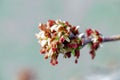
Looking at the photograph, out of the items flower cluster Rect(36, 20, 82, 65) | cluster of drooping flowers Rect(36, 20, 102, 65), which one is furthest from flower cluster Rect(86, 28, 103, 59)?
flower cluster Rect(36, 20, 82, 65)

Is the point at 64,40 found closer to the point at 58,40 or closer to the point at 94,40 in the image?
the point at 58,40

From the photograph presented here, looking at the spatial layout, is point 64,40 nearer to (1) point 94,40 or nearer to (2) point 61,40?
(2) point 61,40

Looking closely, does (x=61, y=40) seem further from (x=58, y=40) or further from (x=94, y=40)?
(x=94, y=40)

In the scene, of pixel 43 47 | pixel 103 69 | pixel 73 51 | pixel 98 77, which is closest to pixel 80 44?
pixel 73 51

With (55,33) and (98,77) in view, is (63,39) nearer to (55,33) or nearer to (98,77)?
(55,33)

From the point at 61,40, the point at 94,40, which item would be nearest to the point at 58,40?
the point at 61,40

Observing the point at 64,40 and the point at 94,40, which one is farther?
the point at 94,40

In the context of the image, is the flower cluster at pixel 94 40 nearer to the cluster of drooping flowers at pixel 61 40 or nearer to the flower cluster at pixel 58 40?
the cluster of drooping flowers at pixel 61 40
